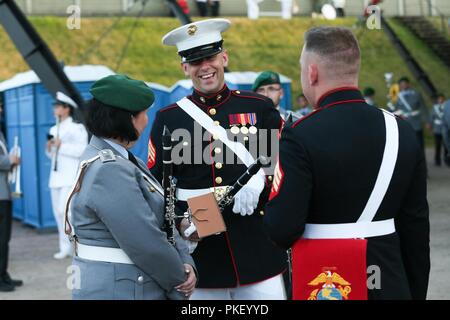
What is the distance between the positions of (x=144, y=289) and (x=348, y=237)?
2.89 ft

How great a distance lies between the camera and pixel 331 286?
2795mm

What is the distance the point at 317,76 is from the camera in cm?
281

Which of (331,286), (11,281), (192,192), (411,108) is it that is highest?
(331,286)

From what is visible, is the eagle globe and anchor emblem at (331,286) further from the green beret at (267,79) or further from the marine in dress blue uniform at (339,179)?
the green beret at (267,79)

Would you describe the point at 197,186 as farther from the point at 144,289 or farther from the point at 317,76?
the point at 317,76

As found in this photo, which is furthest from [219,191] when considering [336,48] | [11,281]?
[11,281]

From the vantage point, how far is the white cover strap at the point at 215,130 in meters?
3.99

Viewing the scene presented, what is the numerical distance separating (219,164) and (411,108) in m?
12.2

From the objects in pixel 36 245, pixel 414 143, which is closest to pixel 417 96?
pixel 36 245

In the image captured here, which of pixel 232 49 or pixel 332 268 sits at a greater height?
pixel 332 268

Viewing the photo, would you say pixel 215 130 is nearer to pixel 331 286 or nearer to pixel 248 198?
pixel 248 198

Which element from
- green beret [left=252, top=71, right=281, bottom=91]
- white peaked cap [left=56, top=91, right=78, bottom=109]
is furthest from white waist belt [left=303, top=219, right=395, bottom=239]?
white peaked cap [left=56, top=91, right=78, bottom=109]

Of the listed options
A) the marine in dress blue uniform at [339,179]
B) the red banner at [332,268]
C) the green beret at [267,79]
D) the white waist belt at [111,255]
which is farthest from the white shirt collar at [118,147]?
the green beret at [267,79]

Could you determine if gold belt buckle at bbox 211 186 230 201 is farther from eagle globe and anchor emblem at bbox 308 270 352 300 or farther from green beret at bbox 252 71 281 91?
green beret at bbox 252 71 281 91
